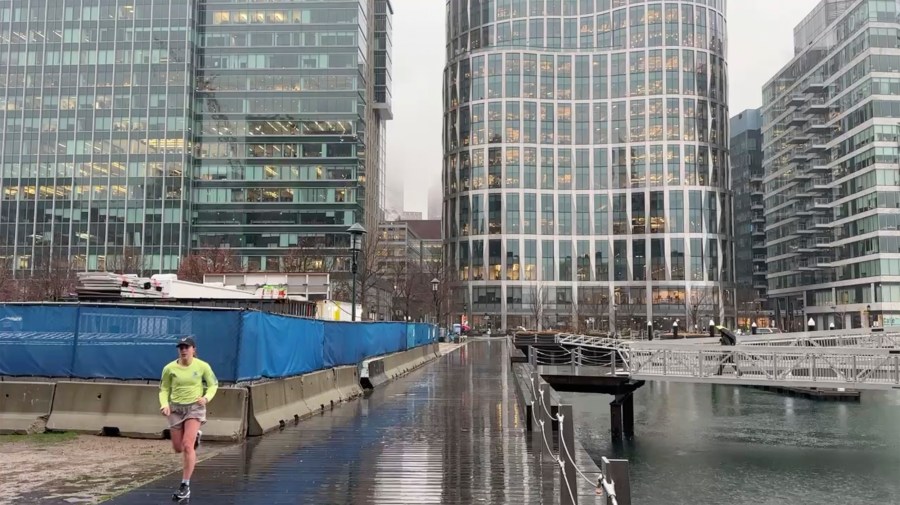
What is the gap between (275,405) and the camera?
13.2m

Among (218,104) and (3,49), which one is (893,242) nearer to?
(218,104)

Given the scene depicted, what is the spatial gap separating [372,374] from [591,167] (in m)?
102

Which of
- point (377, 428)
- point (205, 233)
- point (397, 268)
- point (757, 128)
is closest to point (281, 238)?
point (205, 233)

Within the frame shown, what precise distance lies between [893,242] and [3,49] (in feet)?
438

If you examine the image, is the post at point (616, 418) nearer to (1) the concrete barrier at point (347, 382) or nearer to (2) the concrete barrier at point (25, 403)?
(1) the concrete barrier at point (347, 382)

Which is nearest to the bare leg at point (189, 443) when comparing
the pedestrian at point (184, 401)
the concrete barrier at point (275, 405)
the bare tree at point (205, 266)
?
the pedestrian at point (184, 401)

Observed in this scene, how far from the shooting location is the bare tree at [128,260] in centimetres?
8931

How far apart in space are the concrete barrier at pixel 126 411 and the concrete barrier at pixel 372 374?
906cm

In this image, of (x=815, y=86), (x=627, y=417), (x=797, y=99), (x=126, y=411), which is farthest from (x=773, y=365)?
(x=797, y=99)

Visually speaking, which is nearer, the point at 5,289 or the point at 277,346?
the point at 277,346

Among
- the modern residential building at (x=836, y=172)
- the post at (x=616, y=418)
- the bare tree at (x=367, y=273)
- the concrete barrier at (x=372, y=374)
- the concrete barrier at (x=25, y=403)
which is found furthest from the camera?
the modern residential building at (x=836, y=172)

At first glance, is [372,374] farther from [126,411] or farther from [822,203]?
[822,203]

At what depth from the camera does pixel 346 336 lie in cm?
1945

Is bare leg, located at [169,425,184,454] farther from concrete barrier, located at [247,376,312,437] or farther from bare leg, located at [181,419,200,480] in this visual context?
concrete barrier, located at [247,376,312,437]
